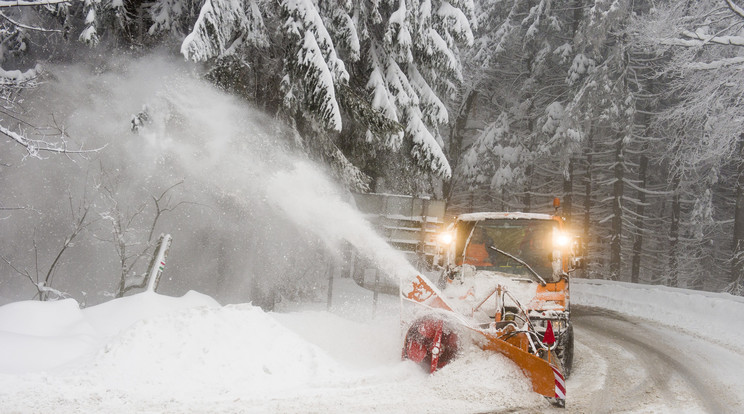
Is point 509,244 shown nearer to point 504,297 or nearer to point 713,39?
point 504,297

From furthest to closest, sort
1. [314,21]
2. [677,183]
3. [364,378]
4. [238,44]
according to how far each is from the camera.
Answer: [677,183]
[238,44]
[314,21]
[364,378]

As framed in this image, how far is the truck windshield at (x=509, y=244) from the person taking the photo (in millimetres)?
7137

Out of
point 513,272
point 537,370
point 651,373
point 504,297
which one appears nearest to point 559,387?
point 537,370

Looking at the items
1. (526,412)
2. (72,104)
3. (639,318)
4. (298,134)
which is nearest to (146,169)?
(72,104)

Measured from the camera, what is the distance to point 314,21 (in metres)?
8.40

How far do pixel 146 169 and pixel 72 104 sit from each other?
2027 mm

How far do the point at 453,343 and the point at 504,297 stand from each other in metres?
0.94

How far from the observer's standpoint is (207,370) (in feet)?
17.7

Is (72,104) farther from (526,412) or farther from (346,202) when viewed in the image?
(526,412)

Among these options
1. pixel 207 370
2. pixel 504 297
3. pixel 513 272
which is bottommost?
pixel 207 370

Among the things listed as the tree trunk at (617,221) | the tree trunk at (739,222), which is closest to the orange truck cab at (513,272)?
the tree trunk at (739,222)

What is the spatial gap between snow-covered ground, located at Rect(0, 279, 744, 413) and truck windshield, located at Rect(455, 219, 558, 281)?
1649mm

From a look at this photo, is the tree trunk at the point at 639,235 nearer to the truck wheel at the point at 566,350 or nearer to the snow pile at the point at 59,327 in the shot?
the truck wheel at the point at 566,350

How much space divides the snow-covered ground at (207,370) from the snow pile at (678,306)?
151 inches
